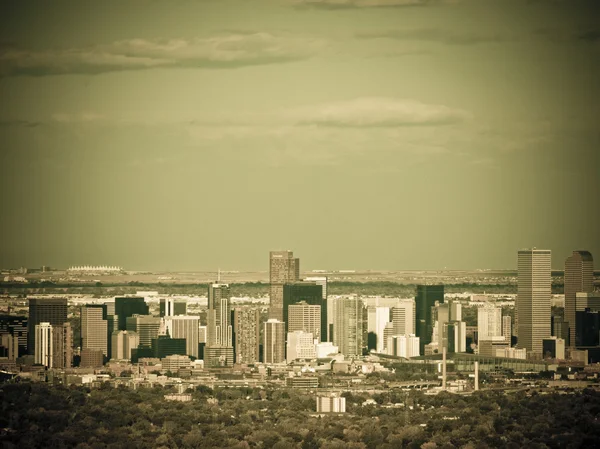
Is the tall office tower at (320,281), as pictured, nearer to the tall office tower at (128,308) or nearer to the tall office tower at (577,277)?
the tall office tower at (128,308)

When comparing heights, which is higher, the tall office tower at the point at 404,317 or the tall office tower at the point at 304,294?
the tall office tower at the point at 304,294

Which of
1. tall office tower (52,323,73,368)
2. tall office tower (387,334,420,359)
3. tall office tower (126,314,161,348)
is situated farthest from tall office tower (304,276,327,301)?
tall office tower (52,323,73,368)

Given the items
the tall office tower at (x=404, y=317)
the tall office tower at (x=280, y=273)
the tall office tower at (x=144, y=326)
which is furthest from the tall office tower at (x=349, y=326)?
the tall office tower at (x=144, y=326)

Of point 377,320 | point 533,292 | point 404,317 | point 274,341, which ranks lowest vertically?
point 274,341

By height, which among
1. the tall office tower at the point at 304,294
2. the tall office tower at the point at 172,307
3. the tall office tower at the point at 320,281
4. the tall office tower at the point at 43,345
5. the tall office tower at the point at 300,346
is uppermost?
the tall office tower at the point at 320,281

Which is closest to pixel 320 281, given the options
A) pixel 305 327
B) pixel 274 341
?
pixel 305 327

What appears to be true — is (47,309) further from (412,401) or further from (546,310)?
(412,401)

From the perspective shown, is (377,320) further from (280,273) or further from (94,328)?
(94,328)
